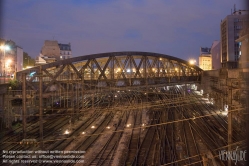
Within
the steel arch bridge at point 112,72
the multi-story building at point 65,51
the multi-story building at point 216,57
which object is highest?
the multi-story building at point 65,51

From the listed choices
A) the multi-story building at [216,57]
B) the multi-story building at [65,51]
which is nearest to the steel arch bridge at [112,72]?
the multi-story building at [216,57]

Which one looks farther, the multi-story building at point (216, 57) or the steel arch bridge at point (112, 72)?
the multi-story building at point (216, 57)

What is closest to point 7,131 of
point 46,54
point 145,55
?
point 145,55

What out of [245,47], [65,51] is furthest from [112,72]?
[65,51]

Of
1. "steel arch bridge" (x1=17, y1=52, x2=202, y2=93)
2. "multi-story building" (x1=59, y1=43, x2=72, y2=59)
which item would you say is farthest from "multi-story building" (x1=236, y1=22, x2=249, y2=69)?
"multi-story building" (x1=59, y1=43, x2=72, y2=59)

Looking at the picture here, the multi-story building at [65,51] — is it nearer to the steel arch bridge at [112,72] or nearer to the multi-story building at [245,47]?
the steel arch bridge at [112,72]

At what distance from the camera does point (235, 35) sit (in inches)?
1893

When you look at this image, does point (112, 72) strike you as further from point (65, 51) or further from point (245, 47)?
point (65, 51)

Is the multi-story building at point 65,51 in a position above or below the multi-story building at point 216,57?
above

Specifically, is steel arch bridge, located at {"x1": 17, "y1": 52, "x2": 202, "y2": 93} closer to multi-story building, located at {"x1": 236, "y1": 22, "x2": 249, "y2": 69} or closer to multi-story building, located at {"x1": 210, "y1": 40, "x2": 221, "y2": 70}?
multi-story building, located at {"x1": 236, "y1": 22, "x2": 249, "y2": 69}

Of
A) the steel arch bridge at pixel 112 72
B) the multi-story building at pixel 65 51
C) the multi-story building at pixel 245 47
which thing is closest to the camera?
the multi-story building at pixel 245 47

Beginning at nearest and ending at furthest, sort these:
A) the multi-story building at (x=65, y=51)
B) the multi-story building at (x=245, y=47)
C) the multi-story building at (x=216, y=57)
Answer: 1. the multi-story building at (x=245, y=47)
2. the multi-story building at (x=216, y=57)
3. the multi-story building at (x=65, y=51)

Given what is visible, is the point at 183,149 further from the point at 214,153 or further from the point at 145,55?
the point at 145,55

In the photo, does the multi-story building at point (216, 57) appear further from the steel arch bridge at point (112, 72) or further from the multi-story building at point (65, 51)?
Result: the multi-story building at point (65, 51)
